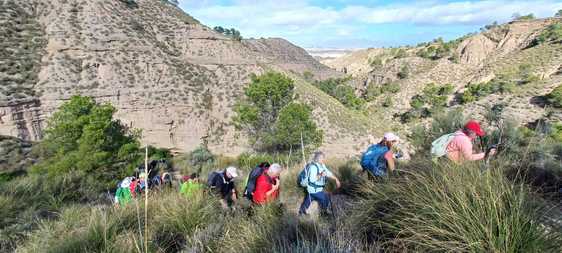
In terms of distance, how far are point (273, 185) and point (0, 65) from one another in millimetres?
39211

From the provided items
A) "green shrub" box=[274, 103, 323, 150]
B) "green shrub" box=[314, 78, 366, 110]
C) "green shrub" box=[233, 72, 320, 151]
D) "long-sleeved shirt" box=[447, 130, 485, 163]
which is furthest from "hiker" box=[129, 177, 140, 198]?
"green shrub" box=[314, 78, 366, 110]

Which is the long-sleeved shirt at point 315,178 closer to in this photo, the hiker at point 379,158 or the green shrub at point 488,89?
the hiker at point 379,158

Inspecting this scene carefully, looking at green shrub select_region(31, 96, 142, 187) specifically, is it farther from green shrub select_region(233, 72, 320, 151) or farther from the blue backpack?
the blue backpack

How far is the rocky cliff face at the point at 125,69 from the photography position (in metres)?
34.3

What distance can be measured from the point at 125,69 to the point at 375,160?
42546 millimetres

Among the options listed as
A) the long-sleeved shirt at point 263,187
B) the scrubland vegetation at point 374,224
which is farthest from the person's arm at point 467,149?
the long-sleeved shirt at point 263,187

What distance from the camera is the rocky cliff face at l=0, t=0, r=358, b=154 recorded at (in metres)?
34.3

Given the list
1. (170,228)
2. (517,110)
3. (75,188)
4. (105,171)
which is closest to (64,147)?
(105,171)

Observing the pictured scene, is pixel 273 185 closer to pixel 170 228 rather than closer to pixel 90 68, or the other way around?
pixel 170 228

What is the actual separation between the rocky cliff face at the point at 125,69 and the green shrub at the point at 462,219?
3760 cm

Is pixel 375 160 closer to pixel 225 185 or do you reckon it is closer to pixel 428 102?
pixel 225 185

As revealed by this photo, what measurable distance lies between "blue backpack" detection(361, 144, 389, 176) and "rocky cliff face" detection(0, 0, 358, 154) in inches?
1406

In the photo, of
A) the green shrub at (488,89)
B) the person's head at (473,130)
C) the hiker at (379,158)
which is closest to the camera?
the person's head at (473,130)

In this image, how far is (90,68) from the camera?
1554 inches
